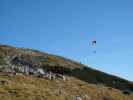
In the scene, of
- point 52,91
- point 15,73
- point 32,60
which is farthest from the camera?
point 32,60

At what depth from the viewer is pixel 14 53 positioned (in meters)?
116

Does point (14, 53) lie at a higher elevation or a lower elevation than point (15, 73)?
higher

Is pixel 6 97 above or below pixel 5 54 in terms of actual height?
below

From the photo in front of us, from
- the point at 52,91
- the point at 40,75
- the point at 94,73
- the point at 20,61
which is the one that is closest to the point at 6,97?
the point at 52,91

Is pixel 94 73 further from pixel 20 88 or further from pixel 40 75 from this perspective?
pixel 20 88

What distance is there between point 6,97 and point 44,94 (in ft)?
31.9

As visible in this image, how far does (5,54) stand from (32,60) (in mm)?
9735

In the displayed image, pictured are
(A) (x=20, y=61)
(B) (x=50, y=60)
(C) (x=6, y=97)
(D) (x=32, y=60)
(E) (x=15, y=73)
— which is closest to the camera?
(C) (x=6, y=97)

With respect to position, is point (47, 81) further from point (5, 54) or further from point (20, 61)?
point (5, 54)

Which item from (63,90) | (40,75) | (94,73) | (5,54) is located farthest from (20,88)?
(94,73)

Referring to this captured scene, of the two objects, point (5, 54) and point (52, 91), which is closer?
point (52, 91)

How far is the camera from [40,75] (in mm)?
79750

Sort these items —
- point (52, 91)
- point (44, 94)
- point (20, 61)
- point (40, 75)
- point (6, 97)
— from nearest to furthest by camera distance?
1. point (6, 97)
2. point (44, 94)
3. point (52, 91)
4. point (40, 75)
5. point (20, 61)

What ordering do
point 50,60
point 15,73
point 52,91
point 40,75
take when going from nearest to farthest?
point 52,91
point 15,73
point 40,75
point 50,60
